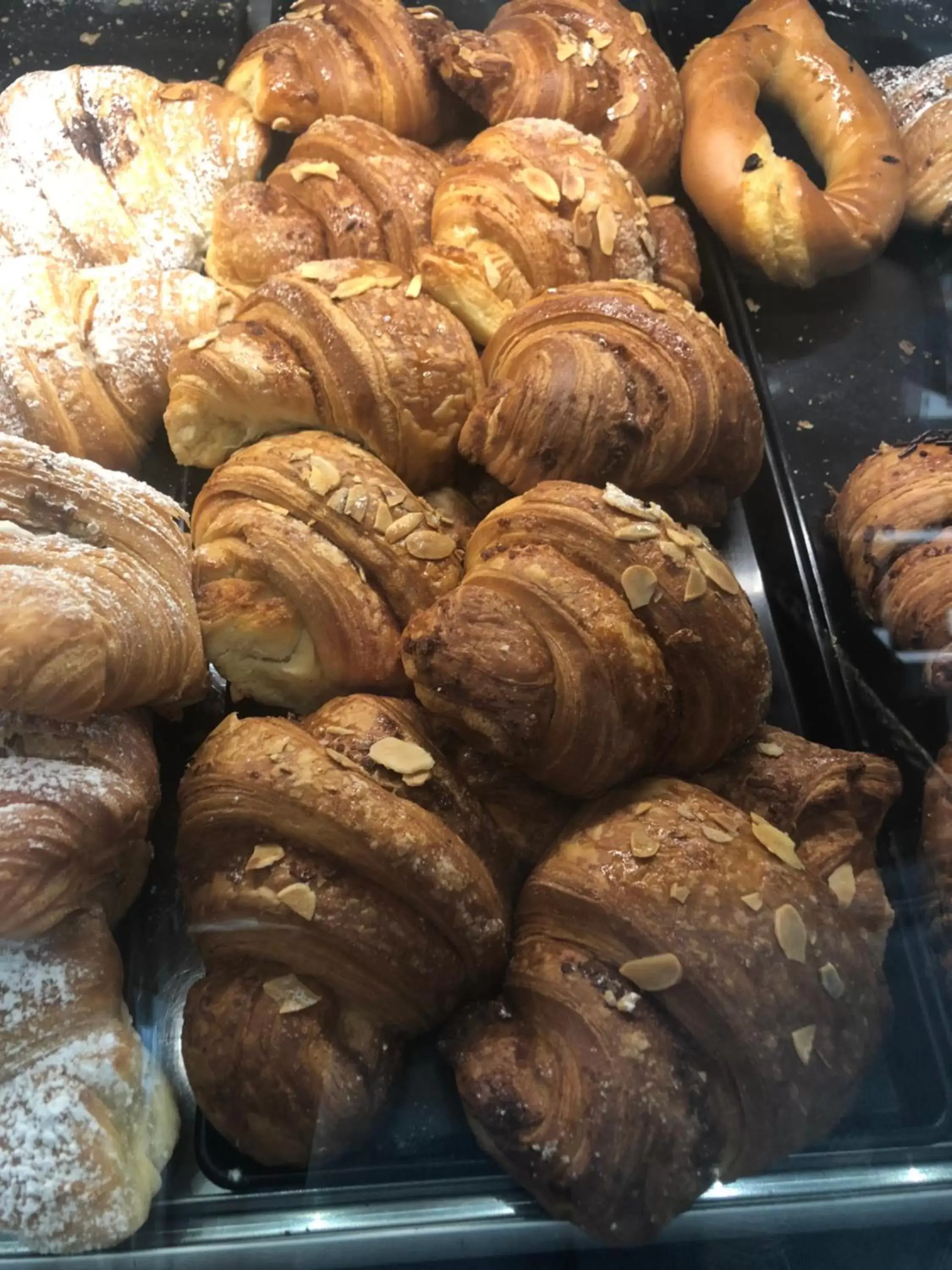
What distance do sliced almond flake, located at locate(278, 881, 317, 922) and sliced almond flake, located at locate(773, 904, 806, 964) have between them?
0.49 metres

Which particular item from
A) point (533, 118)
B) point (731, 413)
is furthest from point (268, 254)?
point (731, 413)

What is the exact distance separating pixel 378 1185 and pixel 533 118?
1685mm

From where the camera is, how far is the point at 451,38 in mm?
1821

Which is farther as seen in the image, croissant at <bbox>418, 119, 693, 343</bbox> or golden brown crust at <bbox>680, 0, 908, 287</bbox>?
golden brown crust at <bbox>680, 0, 908, 287</bbox>

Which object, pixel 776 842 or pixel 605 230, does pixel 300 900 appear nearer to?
pixel 776 842

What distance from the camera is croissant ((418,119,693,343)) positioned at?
59.6 inches

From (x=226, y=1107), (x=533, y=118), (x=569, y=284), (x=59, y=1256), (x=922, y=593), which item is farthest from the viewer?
(x=533, y=118)

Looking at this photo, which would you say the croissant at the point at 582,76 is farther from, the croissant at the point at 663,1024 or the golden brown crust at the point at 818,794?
the croissant at the point at 663,1024

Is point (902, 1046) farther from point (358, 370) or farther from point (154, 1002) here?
point (358, 370)

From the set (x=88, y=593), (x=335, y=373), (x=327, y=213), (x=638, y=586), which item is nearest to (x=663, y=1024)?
(x=638, y=586)

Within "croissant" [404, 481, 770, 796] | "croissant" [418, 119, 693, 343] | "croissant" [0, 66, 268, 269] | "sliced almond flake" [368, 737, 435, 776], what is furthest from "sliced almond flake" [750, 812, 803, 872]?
"croissant" [0, 66, 268, 269]

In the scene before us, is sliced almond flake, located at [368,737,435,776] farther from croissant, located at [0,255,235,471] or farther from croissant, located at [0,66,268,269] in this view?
croissant, located at [0,66,268,269]

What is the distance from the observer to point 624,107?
1854 millimetres

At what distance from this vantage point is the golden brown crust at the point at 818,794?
46.0 inches
